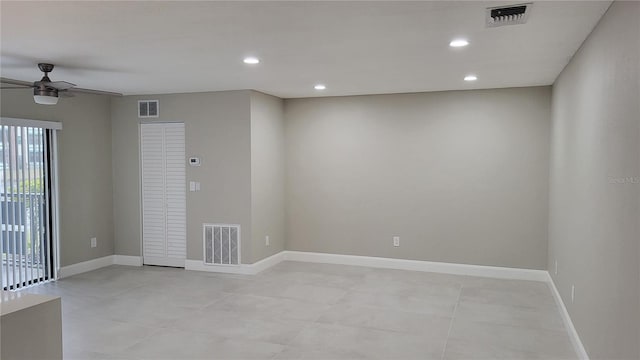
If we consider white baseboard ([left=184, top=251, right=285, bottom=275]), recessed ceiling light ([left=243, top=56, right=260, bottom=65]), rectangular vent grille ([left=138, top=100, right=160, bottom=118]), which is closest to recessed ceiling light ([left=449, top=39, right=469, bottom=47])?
recessed ceiling light ([left=243, top=56, right=260, bottom=65])

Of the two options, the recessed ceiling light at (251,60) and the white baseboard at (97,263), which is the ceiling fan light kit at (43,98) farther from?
the white baseboard at (97,263)

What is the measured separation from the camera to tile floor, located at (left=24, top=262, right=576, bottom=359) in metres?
3.72

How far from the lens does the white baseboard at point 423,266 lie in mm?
5848

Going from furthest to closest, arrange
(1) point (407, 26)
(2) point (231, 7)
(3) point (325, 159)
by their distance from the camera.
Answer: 1. (3) point (325, 159)
2. (1) point (407, 26)
3. (2) point (231, 7)

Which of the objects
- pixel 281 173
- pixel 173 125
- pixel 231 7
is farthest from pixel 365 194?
pixel 231 7

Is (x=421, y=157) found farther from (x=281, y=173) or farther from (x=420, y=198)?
(x=281, y=173)

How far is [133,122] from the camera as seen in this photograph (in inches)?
261

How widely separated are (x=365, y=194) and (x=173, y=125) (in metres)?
2.80

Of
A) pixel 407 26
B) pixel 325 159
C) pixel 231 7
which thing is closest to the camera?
pixel 231 7

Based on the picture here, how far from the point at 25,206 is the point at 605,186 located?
5738mm

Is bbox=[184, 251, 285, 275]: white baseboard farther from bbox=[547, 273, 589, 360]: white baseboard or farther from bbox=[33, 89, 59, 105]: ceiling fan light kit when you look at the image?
bbox=[547, 273, 589, 360]: white baseboard

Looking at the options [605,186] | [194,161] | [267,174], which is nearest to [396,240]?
[267,174]

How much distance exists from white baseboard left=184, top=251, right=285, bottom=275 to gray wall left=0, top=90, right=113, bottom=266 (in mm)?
1347

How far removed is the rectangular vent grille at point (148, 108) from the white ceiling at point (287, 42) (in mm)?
1034
